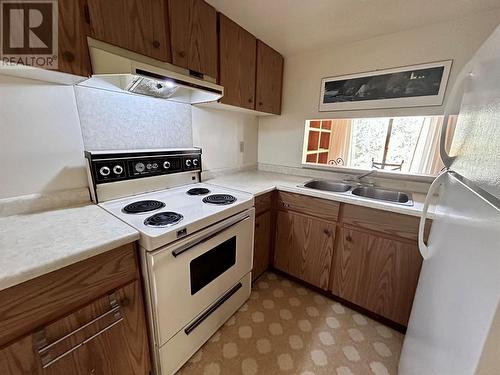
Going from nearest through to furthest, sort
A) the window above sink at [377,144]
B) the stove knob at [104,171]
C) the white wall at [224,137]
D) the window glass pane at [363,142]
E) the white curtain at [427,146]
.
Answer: the stove knob at [104,171] < the white wall at [224,137] < the window above sink at [377,144] < the white curtain at [427,146] < the window glass pane at [363,142]

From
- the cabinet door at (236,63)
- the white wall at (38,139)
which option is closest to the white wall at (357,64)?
the cabinet door at (236,63)

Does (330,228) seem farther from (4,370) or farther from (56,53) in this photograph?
(56,53)

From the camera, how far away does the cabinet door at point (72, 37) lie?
32.3 inches

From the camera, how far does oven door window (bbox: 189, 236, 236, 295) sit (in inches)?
44.7

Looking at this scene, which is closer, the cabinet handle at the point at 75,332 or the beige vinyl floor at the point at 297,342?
the cabinet handle at the point at 75,332

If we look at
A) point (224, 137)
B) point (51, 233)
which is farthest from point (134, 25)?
point (224, 137)

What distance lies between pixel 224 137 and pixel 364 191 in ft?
4.48

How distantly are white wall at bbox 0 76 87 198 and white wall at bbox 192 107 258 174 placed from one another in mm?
845

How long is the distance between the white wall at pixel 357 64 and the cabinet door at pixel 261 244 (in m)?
0.80

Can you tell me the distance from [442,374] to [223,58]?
182 cm

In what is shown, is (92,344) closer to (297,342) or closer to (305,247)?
(297,342)

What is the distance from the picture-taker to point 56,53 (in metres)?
0.82

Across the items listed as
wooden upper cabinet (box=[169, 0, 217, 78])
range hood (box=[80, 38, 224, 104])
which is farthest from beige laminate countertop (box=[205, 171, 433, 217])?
wooden upper cabinet (box=[169, 0, 217, 78])

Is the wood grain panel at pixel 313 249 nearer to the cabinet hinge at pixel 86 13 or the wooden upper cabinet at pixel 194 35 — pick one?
the wooden upper cabinet at pixel 194 35
